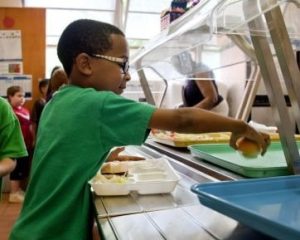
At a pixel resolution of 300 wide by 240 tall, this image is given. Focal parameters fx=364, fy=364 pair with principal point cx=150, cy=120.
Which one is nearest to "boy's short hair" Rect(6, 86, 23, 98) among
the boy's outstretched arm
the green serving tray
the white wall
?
the white wall

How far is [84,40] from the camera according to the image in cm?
95

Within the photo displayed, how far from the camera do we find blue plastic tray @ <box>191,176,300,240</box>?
0.50 meters

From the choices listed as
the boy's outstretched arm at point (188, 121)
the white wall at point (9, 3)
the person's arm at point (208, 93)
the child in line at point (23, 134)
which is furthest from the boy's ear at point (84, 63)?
the white wall at point (9, 3)

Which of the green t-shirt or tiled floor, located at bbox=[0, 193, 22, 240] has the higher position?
the green t-shirt

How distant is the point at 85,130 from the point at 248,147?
1.26 ft

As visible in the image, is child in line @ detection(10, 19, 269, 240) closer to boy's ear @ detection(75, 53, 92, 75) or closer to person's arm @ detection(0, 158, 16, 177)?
boy's ear @ detection(75, 53, 92, 75)

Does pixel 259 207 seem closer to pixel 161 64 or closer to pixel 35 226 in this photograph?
pixel 35 226

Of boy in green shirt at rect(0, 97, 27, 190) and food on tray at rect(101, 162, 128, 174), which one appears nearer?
food on tray at rect(101, 162, 128, 174)

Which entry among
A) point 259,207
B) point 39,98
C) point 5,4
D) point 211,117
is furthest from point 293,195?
point 5,4

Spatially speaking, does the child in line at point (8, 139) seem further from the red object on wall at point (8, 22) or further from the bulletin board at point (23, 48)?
the red object on wall at point (8, 22)

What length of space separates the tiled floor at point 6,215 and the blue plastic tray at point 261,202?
93.6 inches

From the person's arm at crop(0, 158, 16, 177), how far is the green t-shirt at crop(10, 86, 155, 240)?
1.29 feet

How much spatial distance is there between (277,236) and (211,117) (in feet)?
1.15

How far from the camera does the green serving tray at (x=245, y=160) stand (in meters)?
0.94
